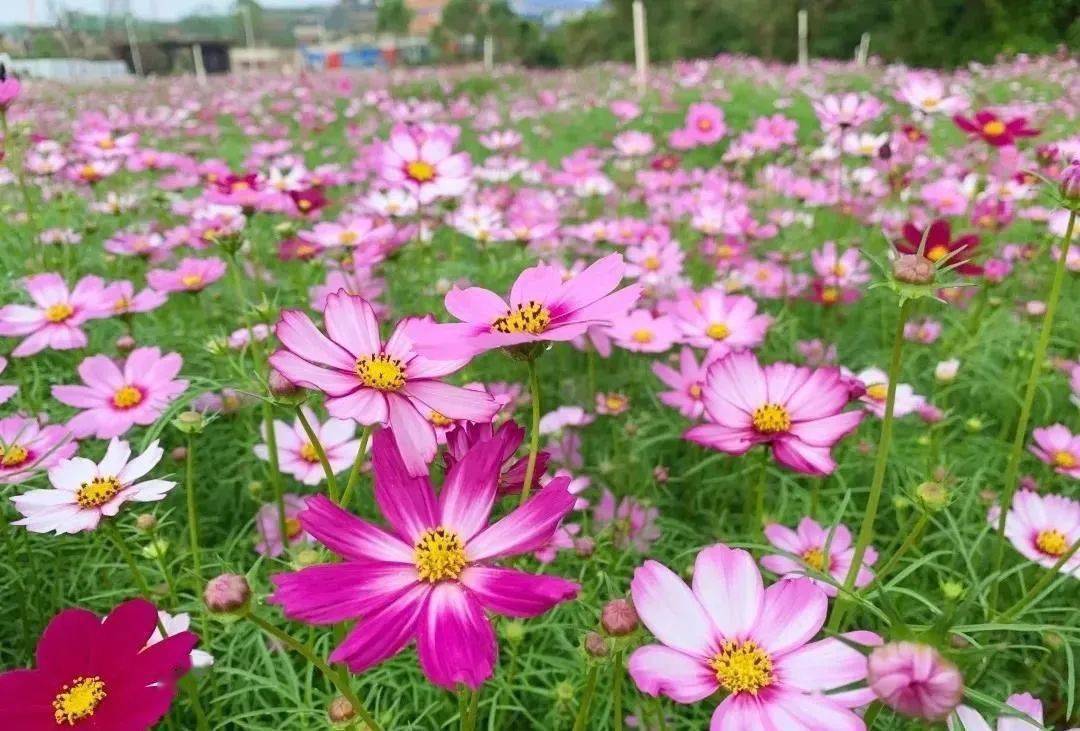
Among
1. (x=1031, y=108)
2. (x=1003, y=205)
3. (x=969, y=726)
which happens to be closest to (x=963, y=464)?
(x=969, y=726)

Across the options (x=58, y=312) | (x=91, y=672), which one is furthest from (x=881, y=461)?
(x=58, y=312)

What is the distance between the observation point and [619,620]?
482 millimetres

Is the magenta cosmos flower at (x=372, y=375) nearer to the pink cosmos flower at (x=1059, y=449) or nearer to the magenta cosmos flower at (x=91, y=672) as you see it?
the magenta cosmos flower at (x=91, y=672)

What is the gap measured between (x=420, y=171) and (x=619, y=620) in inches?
41.6

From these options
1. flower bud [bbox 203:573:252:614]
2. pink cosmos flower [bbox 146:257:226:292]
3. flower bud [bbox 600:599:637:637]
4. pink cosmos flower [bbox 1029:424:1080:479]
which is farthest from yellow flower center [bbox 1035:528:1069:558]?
pink cosmos flower [bbox 146:257:226:292]

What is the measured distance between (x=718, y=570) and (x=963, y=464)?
86 centimetres

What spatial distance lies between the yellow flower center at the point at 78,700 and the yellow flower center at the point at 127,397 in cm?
46

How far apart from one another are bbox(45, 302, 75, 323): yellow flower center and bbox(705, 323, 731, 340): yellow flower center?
889 mm

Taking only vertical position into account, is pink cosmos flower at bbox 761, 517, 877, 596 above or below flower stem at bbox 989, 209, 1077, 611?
below

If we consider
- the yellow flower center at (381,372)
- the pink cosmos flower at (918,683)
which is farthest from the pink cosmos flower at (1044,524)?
the yellow flower center at (381,372)

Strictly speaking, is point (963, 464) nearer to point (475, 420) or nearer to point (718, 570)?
point (718, 570)

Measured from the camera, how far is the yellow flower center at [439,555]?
47 cm

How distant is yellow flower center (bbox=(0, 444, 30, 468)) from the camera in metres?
0.73

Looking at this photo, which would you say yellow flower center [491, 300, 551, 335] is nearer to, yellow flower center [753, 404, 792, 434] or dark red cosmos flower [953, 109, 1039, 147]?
yellow flower center [753, 404, 792, 434]
